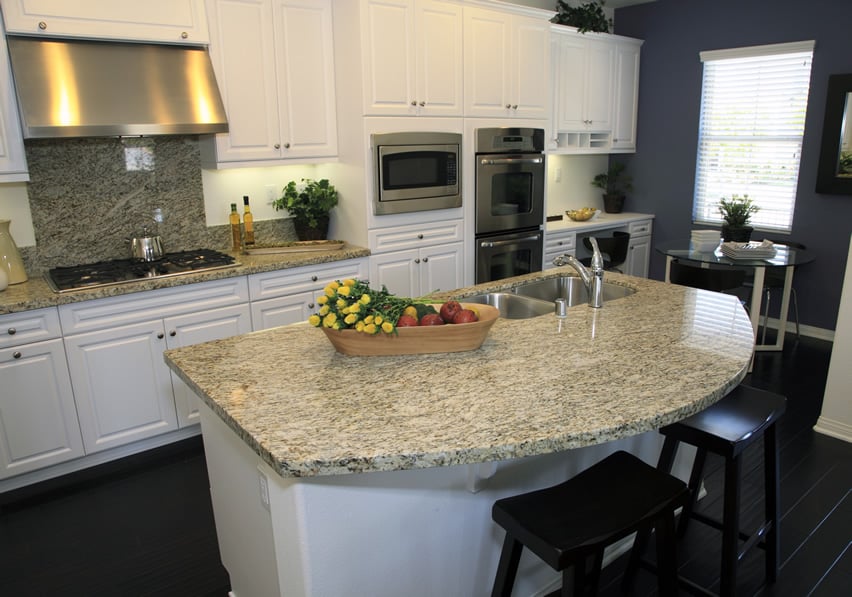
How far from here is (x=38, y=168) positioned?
3162 mm

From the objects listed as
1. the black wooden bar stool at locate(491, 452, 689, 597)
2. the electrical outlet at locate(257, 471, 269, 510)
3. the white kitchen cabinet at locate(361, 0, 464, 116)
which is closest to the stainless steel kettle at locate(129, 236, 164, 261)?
the white kitchen cabinet at locate(361, 0, 464, 116)

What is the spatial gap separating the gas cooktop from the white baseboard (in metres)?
3.32

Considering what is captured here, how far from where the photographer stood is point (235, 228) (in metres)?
3.76

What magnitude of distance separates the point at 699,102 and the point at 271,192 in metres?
3.86

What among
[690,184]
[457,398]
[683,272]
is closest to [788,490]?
[683,272]

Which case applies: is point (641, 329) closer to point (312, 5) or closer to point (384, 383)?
point (384, 383)

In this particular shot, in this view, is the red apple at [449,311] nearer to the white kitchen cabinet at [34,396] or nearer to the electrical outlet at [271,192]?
the white kitchen cabinet at [34,396]

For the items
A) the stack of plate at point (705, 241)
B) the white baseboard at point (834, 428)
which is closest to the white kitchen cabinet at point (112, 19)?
the stack of plate at point (705, 241)

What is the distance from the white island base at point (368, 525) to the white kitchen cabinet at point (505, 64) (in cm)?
281

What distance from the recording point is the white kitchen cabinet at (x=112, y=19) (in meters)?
2.74

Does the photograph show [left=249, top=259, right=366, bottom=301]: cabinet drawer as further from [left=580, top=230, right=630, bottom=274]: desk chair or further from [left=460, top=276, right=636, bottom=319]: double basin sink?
[left=580, top=230, right=630, bottom=274]: desk chair

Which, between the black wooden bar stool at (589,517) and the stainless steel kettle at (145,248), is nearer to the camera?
the black wooden bar stool at (589,517)

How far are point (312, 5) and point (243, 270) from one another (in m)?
1.65

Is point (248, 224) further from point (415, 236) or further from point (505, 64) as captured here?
point (505, 64)
